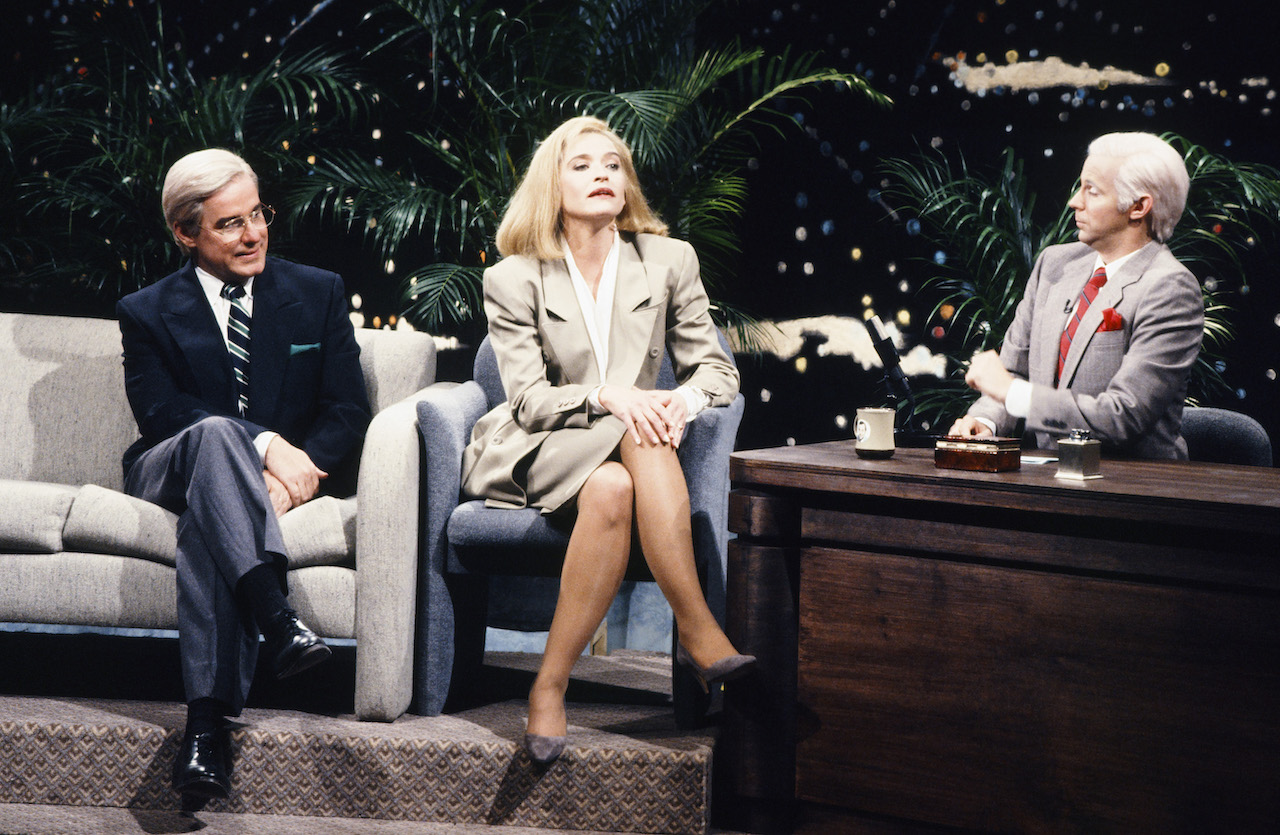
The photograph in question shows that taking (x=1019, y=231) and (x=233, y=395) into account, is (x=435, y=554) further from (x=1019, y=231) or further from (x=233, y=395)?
(x=1019, y=231)

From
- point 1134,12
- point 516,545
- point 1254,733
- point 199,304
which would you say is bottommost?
point 1254,733

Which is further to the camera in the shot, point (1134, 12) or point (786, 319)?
point (786, 319)

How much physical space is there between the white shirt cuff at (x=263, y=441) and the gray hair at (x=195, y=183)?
56 centimetres

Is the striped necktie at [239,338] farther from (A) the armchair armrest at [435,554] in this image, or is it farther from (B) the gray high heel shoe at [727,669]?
(B) the gray high heel shoe at [727,669]

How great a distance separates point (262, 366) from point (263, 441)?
0.25 meters

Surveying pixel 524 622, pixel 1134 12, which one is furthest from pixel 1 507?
pixel 1134 12

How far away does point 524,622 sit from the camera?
10.6ft

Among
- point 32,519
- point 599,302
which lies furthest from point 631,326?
point 32,519

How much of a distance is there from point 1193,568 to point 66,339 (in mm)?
2820

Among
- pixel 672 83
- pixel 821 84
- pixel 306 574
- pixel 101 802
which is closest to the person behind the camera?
pixel 101 802

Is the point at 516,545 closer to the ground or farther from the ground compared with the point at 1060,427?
closer to the ground

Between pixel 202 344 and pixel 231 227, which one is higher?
pixel 231 227

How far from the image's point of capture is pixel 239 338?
272cm

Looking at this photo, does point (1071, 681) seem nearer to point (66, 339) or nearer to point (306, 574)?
point (306, 574)
